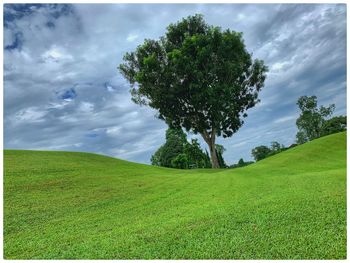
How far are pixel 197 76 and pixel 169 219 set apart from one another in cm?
2584

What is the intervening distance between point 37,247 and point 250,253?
15.9ft

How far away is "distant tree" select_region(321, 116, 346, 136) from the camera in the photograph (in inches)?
2208

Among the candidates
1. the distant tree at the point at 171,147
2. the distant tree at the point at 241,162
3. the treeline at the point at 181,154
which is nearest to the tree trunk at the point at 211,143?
the treeline at the point at 181,154

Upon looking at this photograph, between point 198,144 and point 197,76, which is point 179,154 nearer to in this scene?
point 198,144

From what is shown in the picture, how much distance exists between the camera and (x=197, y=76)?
34375mm

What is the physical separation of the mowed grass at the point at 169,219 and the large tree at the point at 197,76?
61.5 ft

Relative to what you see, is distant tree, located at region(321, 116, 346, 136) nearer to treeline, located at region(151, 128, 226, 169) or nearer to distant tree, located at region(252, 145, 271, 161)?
distant tree, located at region(252, 145, 271, 161)

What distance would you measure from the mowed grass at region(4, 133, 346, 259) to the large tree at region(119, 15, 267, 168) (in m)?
18.7

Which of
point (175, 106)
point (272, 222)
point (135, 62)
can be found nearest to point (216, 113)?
point (175, 106)

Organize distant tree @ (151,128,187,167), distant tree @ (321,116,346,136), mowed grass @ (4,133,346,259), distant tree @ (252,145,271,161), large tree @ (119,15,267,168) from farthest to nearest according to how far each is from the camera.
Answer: distant tree @ (252,145,271,161) → distant tree @ (151,128,187,167) → distant tree @ (321,116,346,136) → large tree @ (119,15,267,168) → mowed grass @ (4,133,346,259)

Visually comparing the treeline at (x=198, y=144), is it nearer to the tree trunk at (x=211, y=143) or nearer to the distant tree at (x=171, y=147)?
the distant tree at (x=171, y=147)

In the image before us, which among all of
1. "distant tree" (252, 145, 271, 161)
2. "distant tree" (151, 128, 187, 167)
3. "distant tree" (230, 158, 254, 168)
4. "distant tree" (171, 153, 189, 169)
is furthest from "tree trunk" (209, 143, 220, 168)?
"distant tree" (252, 145, 271, 161)

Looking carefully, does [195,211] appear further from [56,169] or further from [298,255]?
[56,169]

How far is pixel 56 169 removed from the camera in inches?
810
